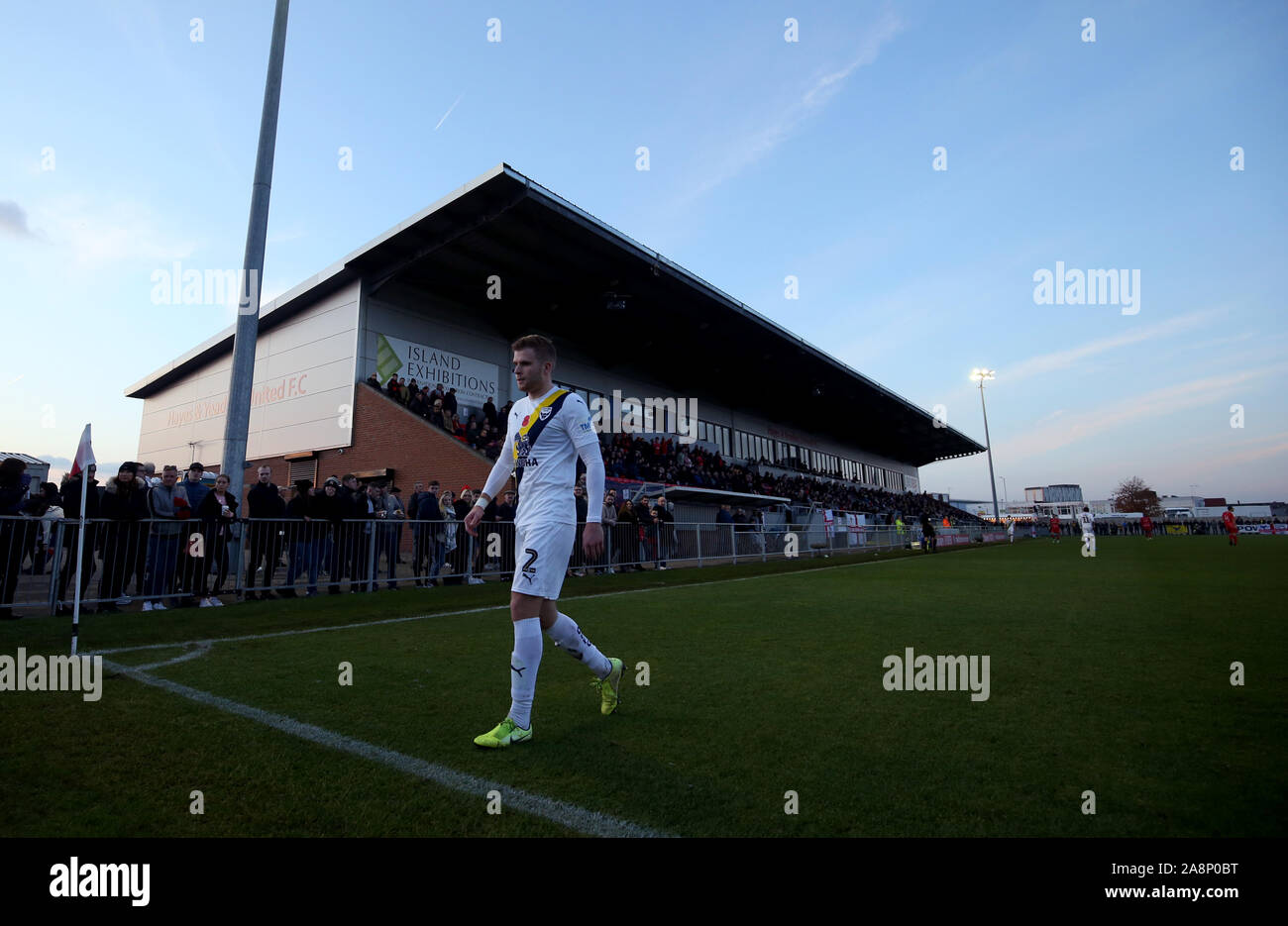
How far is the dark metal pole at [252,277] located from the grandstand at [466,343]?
21.8 feet

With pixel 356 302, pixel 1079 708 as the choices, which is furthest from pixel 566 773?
pixel 356 302

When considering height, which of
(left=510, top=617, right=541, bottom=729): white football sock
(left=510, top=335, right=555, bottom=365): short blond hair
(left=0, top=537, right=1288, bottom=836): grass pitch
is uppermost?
(left=510, top=335, right=555, bottom=365): short blond hair

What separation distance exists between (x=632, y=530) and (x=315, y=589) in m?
7.23

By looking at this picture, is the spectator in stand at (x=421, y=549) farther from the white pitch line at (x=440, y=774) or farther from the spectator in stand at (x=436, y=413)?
the spectator in stand at (x=436, y=413)

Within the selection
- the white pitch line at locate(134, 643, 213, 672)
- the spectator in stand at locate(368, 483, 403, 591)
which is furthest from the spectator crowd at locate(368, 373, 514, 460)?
the white pitch line at locate(134, 643, 213, 672)

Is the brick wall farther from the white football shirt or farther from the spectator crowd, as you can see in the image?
the white football shirt

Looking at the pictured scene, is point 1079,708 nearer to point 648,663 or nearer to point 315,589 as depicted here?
point 648,663

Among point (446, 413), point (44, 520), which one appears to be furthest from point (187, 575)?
point (446, 413)

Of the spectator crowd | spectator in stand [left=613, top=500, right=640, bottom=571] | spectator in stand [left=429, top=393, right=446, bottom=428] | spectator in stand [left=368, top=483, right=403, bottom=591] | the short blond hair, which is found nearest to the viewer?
the short blond hair

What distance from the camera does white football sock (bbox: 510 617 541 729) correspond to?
10.2 ft

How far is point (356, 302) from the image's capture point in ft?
71.7

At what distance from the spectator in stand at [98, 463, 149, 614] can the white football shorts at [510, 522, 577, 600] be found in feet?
24.8

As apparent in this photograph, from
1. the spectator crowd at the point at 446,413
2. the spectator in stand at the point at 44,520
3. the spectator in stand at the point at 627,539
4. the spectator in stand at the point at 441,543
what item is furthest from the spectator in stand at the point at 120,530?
the spectator crowd at the point at 446,413

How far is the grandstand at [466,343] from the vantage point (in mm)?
20062
